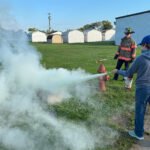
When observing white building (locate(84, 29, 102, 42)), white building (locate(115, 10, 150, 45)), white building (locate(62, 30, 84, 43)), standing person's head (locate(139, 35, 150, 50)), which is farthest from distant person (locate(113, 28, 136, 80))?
white building (locate(84, 29, 102, 42))

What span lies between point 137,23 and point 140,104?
4814 cm

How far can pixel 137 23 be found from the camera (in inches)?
2115

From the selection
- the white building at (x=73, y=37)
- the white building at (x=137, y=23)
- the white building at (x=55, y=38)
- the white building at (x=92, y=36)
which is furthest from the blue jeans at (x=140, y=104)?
the white building at (x=92, y=36)

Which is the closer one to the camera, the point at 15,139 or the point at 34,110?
the point at 15,139

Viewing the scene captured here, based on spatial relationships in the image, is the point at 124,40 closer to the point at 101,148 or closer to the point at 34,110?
the point at 34,110

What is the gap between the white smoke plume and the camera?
661cm

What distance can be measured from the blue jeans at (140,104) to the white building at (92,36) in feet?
251

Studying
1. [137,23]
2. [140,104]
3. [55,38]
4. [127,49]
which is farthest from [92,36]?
[140,104]

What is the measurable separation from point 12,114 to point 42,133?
1.31 metres

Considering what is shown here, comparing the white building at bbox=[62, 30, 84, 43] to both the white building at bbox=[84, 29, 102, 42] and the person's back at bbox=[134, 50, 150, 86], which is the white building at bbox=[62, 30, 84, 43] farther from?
the person's back at bbox=[134, 50, 150, 86]

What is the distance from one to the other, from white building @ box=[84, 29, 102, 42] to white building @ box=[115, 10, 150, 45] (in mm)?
25534

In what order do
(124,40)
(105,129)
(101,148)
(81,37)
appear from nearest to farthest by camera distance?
(101,148)
(105,129)
(124,40)
(81,37)

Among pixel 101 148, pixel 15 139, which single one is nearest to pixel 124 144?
pixel 101 148

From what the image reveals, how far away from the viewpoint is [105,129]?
7.44 metres
